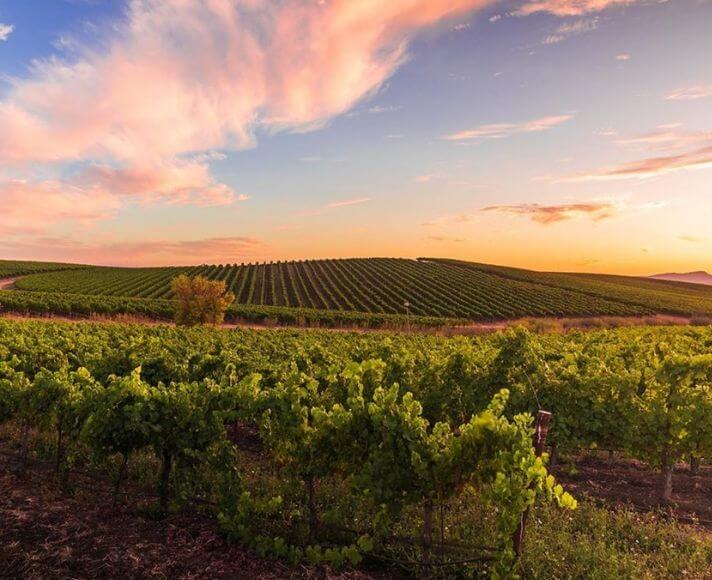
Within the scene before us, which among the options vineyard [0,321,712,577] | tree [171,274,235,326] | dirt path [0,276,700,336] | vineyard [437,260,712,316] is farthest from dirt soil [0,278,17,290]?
vineyard [437,260,712,316]

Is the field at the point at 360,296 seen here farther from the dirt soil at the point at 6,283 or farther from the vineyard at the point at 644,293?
the dirt soil at the point at 6,283

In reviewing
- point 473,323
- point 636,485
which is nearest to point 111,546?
point 636,485

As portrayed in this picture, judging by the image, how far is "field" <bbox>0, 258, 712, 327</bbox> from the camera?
62312mm

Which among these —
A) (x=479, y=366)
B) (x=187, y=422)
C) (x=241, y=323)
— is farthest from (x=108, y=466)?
(x=241, y=323)

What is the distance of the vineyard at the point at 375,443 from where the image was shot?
692 cm

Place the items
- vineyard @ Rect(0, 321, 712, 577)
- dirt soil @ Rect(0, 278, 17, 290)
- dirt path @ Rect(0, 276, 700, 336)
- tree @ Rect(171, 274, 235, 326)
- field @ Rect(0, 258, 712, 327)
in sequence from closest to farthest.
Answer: vineyard @ Rect(0, 321, 712, 577), tree @ Rect(171, 274, 235, 326), dirt path @ Rect(0, 276, 700, 336), field @ Rect(0, 258, 712, 327), dirt soil @ Rect(0, 278, 17, 290)

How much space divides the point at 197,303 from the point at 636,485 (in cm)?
4570

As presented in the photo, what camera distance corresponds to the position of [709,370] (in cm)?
1241

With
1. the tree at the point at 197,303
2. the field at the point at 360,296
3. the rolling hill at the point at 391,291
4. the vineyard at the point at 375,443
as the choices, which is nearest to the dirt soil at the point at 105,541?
the vineyard at the point at 375,443

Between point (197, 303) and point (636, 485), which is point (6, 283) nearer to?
point (197, 303)

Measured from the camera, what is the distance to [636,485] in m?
12.3

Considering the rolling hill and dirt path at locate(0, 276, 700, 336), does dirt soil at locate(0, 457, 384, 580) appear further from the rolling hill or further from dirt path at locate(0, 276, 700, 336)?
the rolling hill

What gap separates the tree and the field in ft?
37.2

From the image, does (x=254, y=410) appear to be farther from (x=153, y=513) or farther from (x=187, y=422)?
(x=153, y=513)
